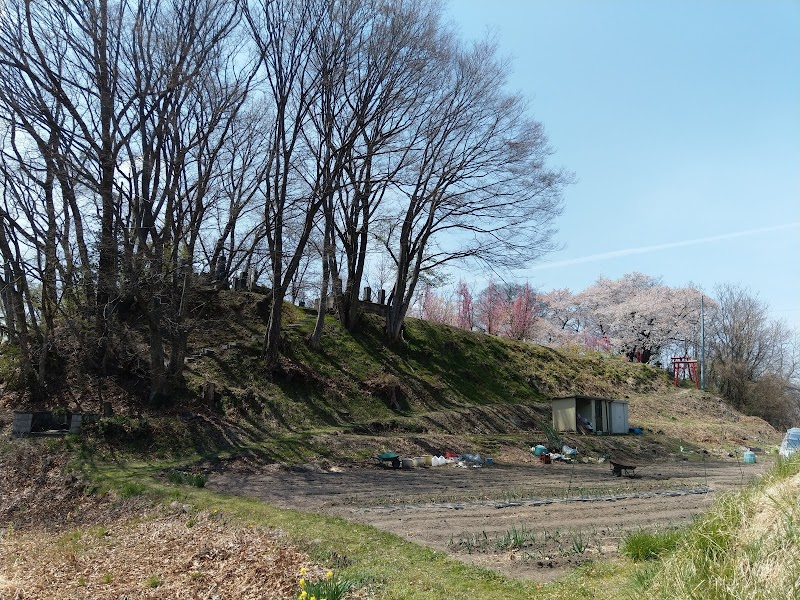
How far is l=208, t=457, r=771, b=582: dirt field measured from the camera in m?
6.37

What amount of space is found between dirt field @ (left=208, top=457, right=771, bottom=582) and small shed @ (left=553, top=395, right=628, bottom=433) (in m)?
5.88

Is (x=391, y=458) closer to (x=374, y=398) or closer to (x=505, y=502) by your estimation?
(x=505, y=502)

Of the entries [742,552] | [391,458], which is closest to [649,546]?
[742,552]

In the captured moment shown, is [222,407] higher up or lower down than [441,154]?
lower down

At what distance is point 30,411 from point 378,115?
42.8 feet

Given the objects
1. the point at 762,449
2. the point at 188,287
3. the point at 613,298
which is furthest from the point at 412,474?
the point at 613,298

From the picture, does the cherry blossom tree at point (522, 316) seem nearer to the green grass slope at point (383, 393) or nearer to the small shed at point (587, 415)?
the green grass slope at point (383, 393)

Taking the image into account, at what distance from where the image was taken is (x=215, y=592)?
6508 mm

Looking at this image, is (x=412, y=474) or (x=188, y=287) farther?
(x=188, y=287)

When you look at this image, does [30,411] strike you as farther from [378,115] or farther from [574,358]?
[574,358]

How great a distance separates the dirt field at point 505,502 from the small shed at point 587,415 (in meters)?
5.88

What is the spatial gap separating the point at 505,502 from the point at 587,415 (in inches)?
555

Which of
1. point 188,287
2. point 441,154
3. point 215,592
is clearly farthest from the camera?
point 441,154

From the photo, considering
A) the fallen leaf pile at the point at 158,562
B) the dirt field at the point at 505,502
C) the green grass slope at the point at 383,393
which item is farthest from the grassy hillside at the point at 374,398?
the fallen leaf pile at the point at 158,562
